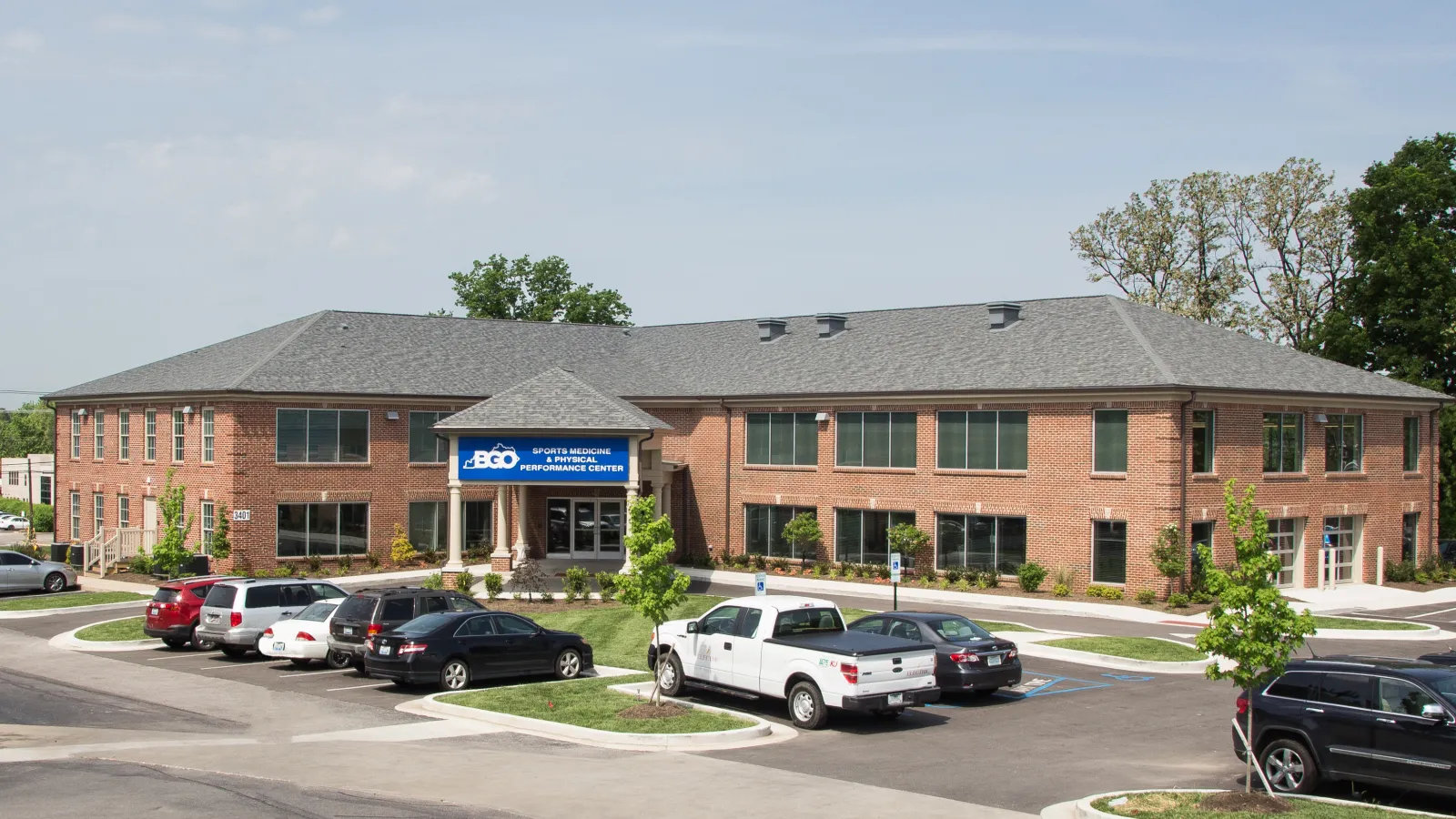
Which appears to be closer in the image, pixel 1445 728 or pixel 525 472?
pixel 1445 728

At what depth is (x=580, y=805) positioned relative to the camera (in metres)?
14.4

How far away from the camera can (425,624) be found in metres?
23.2

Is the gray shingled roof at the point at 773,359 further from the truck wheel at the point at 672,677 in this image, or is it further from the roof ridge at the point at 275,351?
the truck wheel at the point at 672,677

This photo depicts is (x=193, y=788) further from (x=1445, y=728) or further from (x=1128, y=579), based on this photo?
(x=1128, y=579)

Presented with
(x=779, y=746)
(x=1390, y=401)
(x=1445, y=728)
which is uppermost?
(x=1390, y=401)

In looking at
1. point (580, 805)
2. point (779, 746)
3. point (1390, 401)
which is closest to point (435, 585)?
point (779, 746)

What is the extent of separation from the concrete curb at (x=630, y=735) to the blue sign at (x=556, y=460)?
66.0ft

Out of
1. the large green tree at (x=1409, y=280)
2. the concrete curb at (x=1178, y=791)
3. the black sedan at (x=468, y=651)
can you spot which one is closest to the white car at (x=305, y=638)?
the black sedan at (x=468, y=651)

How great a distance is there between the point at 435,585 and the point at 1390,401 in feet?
106

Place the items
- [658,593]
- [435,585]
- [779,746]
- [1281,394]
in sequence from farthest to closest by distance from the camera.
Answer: [1281,394], [435,585], [658,593], [779,746]

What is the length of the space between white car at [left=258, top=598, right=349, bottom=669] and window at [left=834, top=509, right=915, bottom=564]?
21670 millimetres

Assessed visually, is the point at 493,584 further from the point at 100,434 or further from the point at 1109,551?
the point at 100,434

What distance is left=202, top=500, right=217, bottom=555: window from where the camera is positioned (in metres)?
43.9

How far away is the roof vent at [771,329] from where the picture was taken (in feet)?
171
